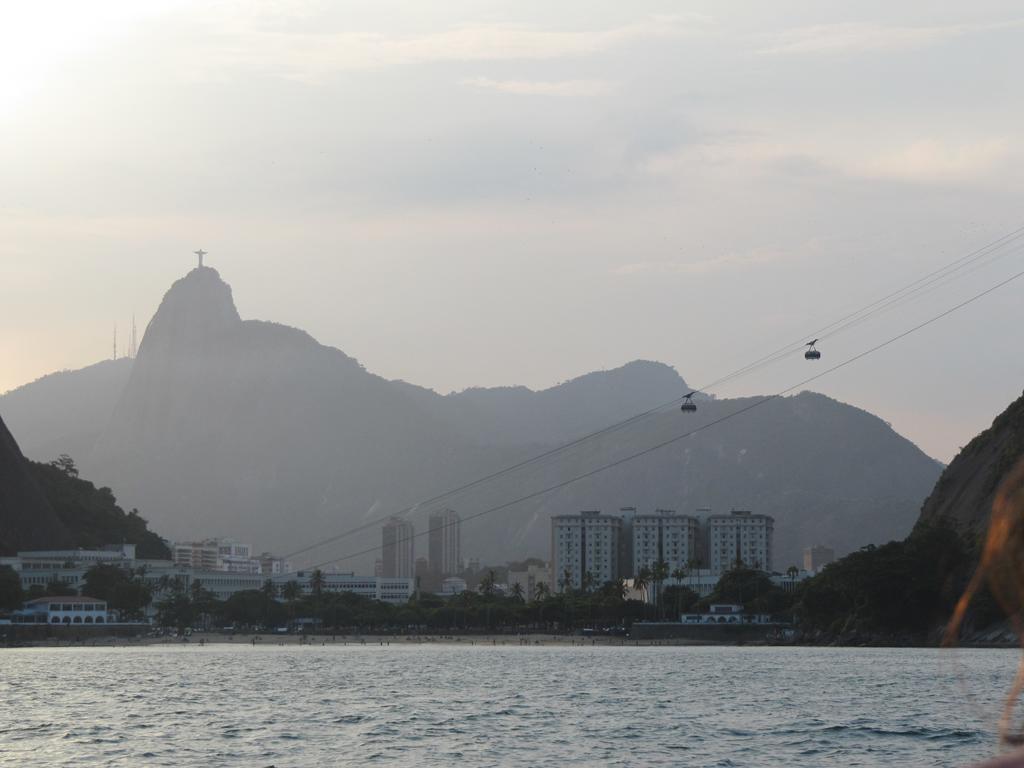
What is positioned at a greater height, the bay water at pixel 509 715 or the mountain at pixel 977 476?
the mountain at pixel 977 476

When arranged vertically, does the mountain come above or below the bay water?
above

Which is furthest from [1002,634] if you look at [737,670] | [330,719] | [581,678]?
[330,719]

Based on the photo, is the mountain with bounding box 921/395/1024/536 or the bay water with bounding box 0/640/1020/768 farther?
the mountain with bounding box 921/395/1024/536

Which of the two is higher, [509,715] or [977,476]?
[977,476]

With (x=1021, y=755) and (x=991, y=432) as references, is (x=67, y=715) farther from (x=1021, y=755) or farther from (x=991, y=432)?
(x=991, y=432)

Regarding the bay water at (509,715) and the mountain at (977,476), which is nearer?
the bay water at (509,715)
